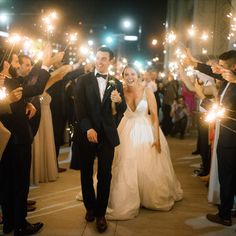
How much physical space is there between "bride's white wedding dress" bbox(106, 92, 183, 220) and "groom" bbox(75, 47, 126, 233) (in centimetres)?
57

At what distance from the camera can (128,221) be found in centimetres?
548

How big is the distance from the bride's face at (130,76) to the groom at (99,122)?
992mm

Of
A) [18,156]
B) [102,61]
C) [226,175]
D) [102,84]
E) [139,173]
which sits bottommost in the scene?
[139,173]

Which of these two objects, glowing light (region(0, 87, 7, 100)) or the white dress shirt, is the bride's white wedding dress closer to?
the white dress shirt

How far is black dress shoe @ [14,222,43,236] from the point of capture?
4.76 m

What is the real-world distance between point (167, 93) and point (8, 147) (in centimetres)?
1044

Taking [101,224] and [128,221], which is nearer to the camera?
[101,224]

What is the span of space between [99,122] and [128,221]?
149 cm

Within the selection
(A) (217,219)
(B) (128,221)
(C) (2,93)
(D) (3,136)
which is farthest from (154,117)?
(C) (2,93)

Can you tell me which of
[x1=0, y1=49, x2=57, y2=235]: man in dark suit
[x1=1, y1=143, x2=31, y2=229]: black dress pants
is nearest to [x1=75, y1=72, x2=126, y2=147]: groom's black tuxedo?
[x1=0, y1=49, x2=57, y2=235]: man in dark suit

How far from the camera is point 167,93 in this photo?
14.5 meters

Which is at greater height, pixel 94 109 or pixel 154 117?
pixel 94 109

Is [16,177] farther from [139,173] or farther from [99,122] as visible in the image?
[139,173]

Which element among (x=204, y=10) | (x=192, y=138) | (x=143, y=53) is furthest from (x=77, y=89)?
(x=143, y=53)
